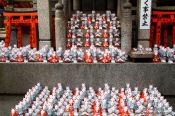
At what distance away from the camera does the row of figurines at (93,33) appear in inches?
343

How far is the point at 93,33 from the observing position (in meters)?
8.88

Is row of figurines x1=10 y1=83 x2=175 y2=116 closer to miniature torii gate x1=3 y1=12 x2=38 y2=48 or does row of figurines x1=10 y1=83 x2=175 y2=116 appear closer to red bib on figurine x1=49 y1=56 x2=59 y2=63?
red bib on figurine x1=49 y1=56 x2=59 y2=63

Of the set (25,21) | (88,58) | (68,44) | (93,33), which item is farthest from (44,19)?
(88,58)

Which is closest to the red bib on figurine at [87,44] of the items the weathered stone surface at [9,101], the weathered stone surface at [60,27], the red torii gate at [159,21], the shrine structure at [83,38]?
the shrine structure at [83,38]

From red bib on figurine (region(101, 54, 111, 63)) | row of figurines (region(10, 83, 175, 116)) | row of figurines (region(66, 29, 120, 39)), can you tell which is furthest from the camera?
row of figurines (region(66, 29, 120, 39))

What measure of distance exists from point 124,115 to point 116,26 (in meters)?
4.70

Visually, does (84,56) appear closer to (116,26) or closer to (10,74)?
(10,74)

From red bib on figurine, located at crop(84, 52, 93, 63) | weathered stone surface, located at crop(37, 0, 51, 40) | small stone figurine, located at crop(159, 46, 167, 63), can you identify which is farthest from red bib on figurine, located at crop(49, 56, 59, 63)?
small stone figurine, located at crop(159, 46, 167, 63)

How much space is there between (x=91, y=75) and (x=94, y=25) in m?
2.80


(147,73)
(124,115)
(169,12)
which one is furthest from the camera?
(169,12)

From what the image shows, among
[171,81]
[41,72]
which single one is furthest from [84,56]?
[171,81]

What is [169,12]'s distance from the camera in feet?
29.5

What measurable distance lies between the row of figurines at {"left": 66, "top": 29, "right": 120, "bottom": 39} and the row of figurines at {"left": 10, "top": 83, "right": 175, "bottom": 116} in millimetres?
2875

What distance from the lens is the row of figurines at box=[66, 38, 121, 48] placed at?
8445 mm
